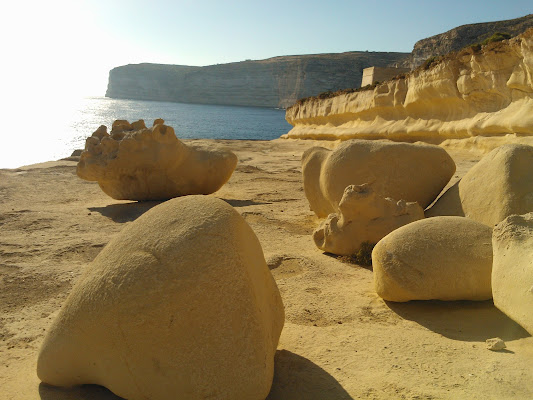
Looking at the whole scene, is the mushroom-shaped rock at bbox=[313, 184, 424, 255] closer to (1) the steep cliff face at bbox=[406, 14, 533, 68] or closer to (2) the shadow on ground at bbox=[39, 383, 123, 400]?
(2) the shadow on ground at bbox=[39, 383, 123, 400]

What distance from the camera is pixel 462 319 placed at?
9.56 ft

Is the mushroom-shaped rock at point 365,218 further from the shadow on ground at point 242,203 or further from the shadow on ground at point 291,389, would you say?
the shadow on ground at point 242,203

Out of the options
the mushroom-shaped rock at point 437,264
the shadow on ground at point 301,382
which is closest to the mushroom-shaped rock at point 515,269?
the mushroom-shaped rock at point 437,264

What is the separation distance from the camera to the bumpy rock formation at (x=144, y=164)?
6.62 meters

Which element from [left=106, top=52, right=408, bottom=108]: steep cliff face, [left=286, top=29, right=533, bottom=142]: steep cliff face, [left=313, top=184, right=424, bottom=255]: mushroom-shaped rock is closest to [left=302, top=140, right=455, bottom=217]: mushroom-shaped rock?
[left=313, top=184, right=424, bottom=255]: mushroom-shaped rock

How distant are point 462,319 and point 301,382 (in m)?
1.20

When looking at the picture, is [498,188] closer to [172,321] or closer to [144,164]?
[172,321]

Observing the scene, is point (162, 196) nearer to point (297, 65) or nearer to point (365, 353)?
point (365, 353)

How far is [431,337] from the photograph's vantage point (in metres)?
2.70

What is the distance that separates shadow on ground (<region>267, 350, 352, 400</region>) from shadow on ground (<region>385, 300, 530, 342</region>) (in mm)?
833

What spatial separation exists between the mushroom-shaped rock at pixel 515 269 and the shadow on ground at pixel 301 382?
1.01 metres

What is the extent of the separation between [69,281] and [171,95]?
278ft

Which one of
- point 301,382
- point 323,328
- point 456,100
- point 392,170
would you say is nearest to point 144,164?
point 392,170

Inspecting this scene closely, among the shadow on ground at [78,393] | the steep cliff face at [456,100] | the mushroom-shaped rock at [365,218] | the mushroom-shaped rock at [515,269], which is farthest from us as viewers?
the steep cliff face at [456,100]
